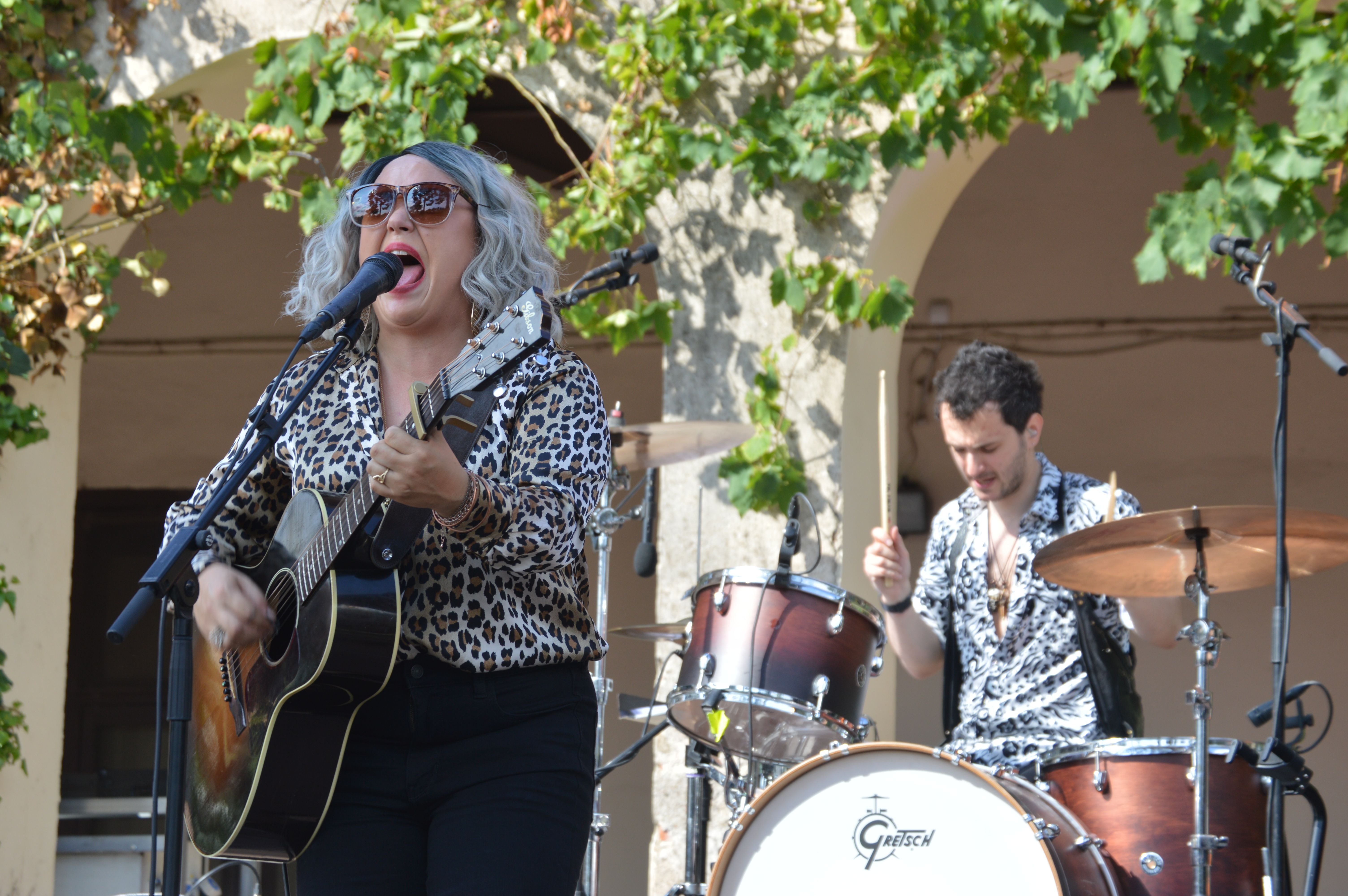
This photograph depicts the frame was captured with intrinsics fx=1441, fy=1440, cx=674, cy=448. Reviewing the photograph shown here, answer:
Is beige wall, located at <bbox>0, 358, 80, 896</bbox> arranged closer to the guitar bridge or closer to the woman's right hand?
the guitar bridge

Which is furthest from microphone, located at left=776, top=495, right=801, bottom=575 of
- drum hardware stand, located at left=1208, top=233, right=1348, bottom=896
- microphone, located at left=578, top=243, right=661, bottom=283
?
drum hardware stand, located at left=1208, top=233, right=1348, bottom=896

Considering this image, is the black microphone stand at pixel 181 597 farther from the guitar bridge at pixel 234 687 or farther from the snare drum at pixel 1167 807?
the snare drum at pixel 1167 807

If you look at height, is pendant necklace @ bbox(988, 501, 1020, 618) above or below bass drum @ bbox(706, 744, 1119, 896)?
above

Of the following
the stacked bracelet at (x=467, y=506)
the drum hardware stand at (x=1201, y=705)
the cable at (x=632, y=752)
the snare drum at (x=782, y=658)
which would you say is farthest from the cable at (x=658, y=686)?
the stacked bracelet at (x=467, y=506)

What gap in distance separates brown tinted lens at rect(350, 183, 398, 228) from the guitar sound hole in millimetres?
564

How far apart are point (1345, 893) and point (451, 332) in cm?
611

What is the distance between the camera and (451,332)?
2.18 meters

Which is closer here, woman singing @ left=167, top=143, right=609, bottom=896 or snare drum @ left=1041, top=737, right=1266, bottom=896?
woman singing @ left=167, top=143, right=609, bottom=896

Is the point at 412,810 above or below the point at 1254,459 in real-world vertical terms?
below

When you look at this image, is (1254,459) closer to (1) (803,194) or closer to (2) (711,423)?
(1) (803,194)

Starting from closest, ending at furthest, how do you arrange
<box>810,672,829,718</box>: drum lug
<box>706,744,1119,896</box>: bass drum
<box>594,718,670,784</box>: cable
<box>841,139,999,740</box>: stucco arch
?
<box>706,744,1119,896</box>: bass drum → <box>810,672,829,718</box>: drum lug → <box>594,718,670,784</box>: cable → <box>841,139,999,740</box>: stucco arch

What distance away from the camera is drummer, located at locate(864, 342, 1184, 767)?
3.65 meters

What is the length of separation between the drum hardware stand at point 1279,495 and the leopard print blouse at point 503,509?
65.2 inches

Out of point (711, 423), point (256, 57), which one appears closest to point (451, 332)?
point (711, 423)
